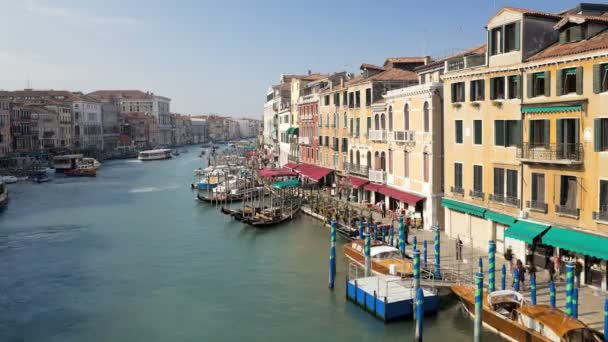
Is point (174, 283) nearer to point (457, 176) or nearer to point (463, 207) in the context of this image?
point (463, 207)

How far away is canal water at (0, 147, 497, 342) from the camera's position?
52.5 feet

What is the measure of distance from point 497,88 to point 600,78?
174 inches

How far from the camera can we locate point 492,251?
601 inches

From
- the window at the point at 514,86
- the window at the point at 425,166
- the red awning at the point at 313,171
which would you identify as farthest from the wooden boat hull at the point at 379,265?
the red awning at the point at 313,171

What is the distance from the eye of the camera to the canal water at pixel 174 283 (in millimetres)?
16016

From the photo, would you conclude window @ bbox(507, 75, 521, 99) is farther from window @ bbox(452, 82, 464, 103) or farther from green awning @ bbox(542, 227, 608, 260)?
green awning @ bbox(542, 227, 608, 260)

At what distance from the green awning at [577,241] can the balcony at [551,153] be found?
6.56 ft

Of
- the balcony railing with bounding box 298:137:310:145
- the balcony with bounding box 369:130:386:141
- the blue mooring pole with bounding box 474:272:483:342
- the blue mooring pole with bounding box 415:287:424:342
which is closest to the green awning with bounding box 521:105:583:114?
the blue mooring pole with bounding box 474:272:483:342

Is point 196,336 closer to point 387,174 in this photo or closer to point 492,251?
point 492,251

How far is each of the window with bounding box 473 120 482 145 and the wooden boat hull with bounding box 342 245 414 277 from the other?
5092mm

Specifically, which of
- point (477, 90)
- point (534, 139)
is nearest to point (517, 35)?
point (477, 90)

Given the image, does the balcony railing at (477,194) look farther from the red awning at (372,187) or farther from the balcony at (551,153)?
the red awning at (372,187)

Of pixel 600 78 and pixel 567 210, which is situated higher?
pixel 600 78

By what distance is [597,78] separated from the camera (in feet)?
49.7
